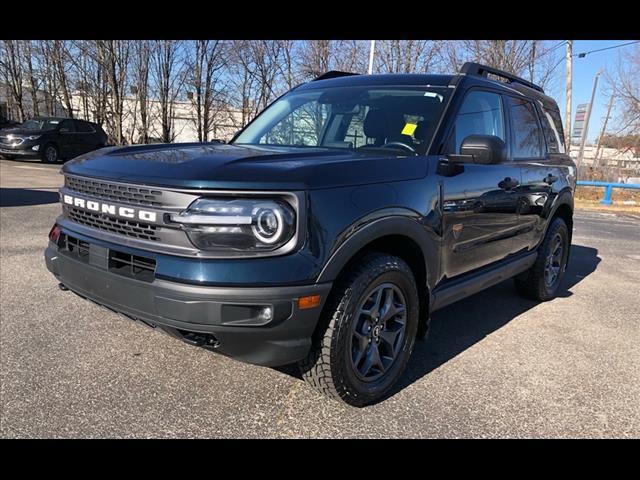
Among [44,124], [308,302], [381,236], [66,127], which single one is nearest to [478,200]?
[381,236]

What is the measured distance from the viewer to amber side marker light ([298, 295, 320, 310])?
7.25 feet

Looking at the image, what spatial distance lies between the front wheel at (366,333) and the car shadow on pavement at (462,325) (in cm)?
25

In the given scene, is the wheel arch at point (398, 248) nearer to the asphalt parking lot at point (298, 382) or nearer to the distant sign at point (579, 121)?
the asphalt parking lot at point (298, 382)

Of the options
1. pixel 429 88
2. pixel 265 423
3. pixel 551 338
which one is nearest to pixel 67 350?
pixel 265 423

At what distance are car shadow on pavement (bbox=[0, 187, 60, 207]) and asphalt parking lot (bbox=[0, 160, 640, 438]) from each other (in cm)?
466

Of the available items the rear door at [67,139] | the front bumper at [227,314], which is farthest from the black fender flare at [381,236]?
the rear door at [67,139]

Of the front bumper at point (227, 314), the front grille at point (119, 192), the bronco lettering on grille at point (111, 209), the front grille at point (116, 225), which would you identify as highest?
the front grille at point (119, 192)

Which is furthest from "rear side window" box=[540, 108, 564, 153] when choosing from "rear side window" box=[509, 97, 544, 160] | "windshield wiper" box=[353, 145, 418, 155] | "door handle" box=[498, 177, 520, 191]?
"windshield wiper" box=[353, 145, 418, 155]

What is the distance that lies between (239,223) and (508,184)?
2420 millimetres

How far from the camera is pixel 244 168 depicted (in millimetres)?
2250

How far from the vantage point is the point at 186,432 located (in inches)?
95.0

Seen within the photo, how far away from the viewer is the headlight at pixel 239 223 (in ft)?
7.05

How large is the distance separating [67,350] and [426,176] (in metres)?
2.54

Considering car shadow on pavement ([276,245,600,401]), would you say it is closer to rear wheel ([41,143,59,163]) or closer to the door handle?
the door handle
